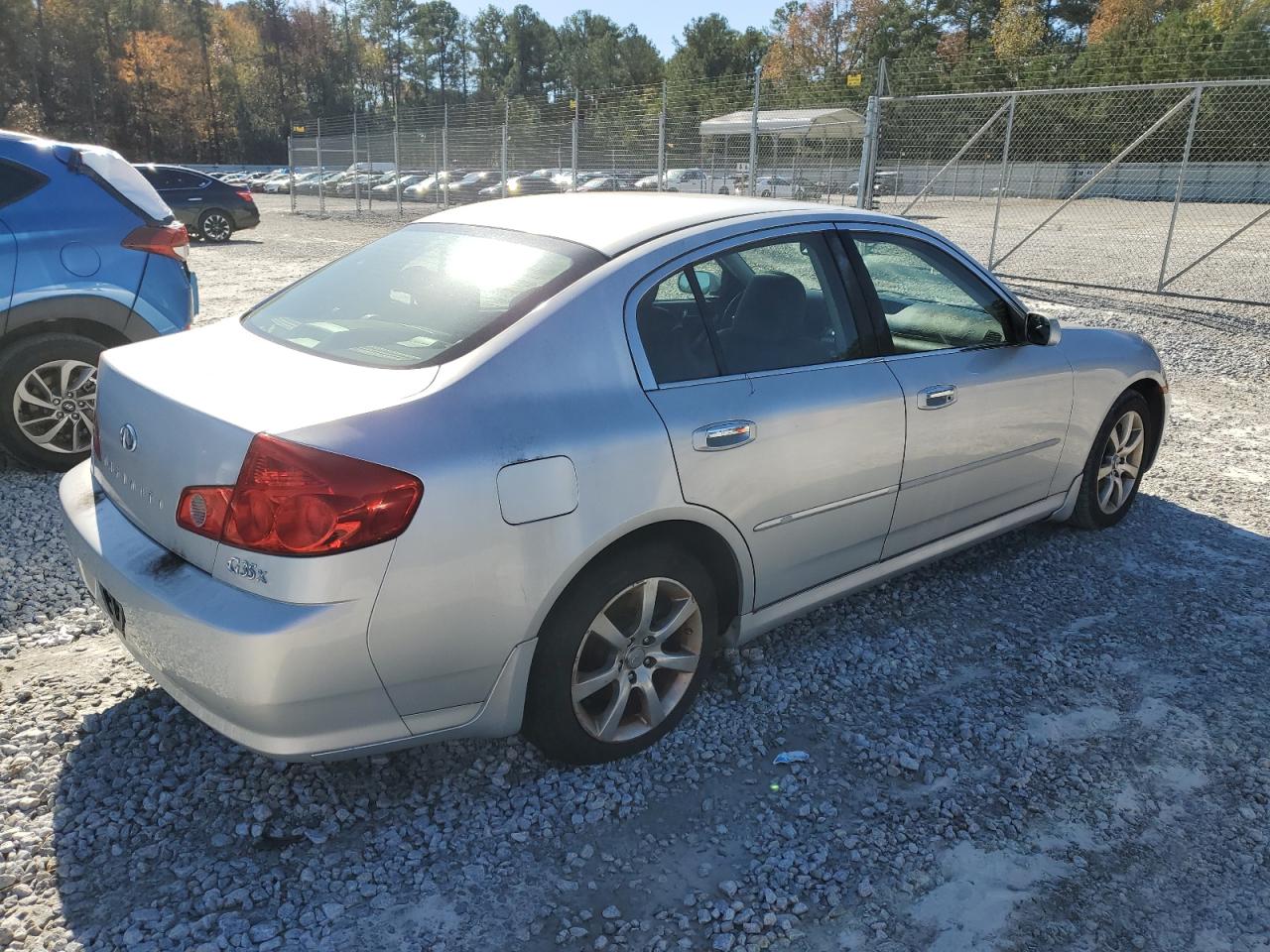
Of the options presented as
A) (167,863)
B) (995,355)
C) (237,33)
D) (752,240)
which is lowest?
(167,863)

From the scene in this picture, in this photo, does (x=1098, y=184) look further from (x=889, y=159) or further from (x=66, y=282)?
(x=66, y=282)

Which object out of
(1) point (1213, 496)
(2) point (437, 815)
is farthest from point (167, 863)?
(1) point (1213, 496)

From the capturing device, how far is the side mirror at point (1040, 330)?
3.81 meters

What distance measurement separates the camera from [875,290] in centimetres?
341

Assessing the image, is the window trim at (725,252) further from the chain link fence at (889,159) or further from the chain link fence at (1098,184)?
the chain link fence at (889,159)

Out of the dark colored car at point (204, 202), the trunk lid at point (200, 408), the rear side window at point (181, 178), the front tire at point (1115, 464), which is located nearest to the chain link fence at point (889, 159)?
the dark colored car at point (204, 202)

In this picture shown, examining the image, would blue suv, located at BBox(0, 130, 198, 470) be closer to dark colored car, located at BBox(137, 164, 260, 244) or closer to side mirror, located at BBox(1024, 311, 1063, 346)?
side mirror, located at BBox(1024, 311, 1063, 346)

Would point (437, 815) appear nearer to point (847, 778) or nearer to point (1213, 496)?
point (847, 778)

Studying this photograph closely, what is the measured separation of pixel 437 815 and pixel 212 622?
0.86 meters

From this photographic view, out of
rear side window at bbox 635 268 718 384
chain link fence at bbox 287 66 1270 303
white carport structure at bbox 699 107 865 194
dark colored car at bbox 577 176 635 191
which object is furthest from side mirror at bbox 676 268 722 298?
dark colored car at bbox 577 176 635 191

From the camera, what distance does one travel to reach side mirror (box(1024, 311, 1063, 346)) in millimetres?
3814

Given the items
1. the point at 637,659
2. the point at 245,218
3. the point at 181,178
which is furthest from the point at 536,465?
the point at 245,218

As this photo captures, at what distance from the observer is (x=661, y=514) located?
2621 millimetres

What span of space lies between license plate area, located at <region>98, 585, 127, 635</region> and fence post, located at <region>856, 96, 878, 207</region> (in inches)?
493
